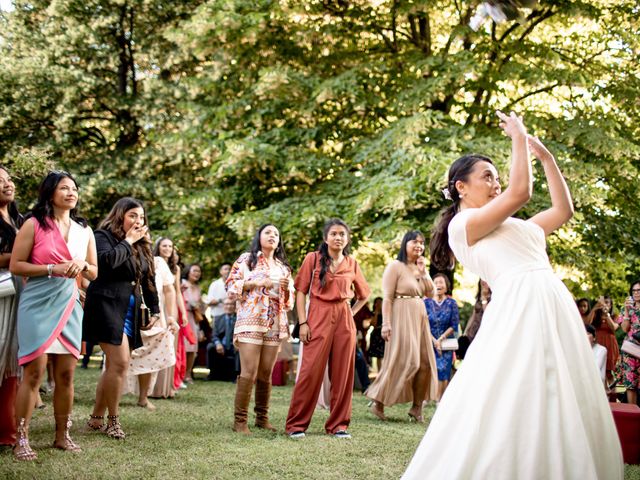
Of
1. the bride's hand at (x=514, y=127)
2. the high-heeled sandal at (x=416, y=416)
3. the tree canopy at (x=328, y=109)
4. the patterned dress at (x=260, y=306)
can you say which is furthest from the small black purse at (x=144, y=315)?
the tree canopy at (x=328, y=109)

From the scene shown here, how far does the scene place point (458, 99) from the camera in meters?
16.5

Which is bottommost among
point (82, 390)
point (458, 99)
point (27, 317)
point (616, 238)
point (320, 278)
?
point (82, 390)

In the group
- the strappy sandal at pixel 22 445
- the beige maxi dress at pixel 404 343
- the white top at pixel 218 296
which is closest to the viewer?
the strappy sandal at pixel 22 445

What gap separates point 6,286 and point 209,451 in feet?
7.12

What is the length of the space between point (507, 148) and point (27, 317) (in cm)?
925

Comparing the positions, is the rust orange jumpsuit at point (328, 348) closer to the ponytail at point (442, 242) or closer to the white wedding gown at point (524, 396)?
the ponytail at point (442, 242)

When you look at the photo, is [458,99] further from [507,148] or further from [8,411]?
[8,411]

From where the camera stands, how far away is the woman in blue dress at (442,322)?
11297mm

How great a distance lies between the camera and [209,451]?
659 cm

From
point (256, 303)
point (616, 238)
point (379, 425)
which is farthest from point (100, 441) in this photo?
point (616, 238)

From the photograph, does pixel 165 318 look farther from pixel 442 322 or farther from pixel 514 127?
pixel 514 127

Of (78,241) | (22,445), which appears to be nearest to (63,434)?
(22,445)

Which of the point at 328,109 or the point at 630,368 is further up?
the point at 328,109

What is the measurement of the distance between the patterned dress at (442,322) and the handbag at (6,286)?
21.7ft
